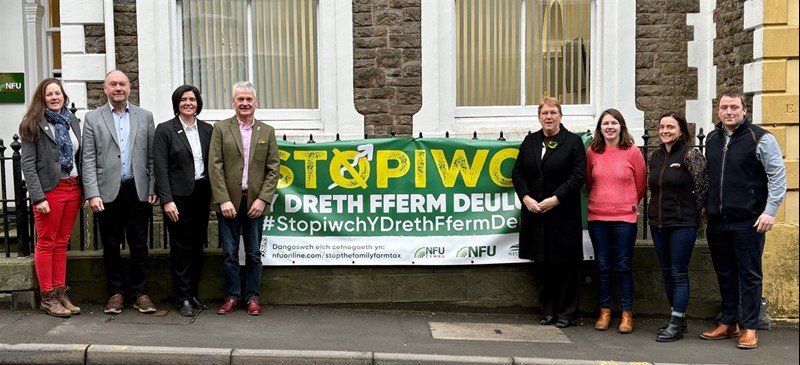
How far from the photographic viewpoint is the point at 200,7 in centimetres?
888

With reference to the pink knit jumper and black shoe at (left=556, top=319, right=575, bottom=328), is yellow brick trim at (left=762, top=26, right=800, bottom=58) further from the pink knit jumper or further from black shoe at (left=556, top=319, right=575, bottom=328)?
black shoe at (left=556, top=319, right=575, bottom=328)

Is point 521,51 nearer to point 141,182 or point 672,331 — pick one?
point 672,331

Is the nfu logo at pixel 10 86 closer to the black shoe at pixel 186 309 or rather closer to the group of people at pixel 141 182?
the group of people at pixel 141 182

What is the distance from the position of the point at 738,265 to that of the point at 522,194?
1834mm

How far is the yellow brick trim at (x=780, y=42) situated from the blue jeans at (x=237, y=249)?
16.0ft

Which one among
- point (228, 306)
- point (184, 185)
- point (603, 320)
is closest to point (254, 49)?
point (184, 185)

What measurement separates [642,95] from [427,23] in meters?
A: 2.57

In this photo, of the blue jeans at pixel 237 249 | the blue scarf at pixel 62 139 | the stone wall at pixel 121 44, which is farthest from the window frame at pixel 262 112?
the blue scarf at pixel 62 139

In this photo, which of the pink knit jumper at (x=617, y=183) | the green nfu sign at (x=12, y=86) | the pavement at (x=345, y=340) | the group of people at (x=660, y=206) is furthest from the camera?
the green nfu sign at (x=12, y=86)

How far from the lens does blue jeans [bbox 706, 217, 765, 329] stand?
245 inches

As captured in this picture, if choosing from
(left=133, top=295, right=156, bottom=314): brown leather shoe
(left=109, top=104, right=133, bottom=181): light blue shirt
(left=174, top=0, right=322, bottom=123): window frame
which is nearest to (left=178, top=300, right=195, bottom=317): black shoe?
(left=133, top=295, right=156, bottom=314): brown leather shoe

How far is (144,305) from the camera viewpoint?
22.1ft

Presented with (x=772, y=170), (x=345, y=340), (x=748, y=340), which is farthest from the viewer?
(x=748, y=340)

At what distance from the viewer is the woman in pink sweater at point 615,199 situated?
651 cm
